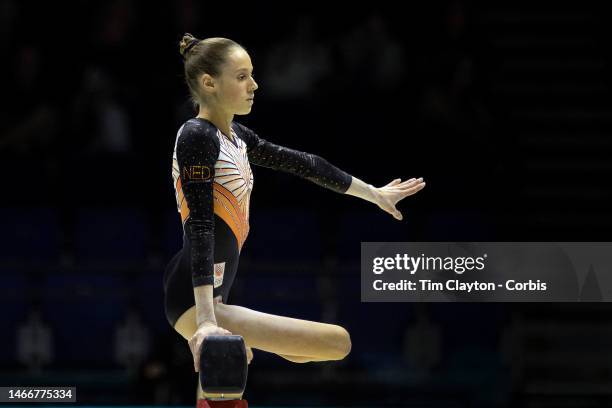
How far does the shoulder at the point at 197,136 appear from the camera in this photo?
3.84 metres

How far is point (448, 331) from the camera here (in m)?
7.23

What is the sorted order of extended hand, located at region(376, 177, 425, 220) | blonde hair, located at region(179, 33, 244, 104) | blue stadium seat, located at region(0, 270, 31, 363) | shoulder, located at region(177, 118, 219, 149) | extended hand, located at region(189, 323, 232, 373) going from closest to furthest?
1. extended hand, located at region(189, 323, 232, 373)
2. shoulder, located at region(177, 118, 219, 149)
3. blonde hair, located at region(179, 33, 244, 104)
4. extended hand, located at region(376, 177, 425, 220)
5. blue stadium seat, located at region(0, 270, 31, 363)

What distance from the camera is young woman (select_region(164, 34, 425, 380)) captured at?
376 centimetres

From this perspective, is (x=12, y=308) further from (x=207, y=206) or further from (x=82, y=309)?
(x=207, y=206)

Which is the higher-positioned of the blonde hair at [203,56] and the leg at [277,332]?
the blonde hair at [203,56]

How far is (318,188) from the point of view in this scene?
25.5 ft

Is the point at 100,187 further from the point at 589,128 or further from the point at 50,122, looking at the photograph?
the point at 589,128

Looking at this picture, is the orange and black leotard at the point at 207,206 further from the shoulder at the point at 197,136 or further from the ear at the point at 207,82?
the ear at the point at 207,82

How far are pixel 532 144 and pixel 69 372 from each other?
3839 mm

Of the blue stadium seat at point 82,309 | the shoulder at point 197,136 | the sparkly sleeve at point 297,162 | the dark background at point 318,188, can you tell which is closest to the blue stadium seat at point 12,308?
the dark background at point 318,188

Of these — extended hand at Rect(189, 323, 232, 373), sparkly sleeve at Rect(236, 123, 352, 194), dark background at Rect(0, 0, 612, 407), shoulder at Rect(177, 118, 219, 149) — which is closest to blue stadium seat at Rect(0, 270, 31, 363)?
dark background at Rect(0, 0, 612, 407)

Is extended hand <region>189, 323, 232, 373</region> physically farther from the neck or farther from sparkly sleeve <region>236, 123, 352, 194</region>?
sparkly sleeve <region>236, 123, 352, 194</region>

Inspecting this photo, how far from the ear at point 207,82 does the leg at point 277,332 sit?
76 cm

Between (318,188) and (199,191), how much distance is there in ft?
13.1
